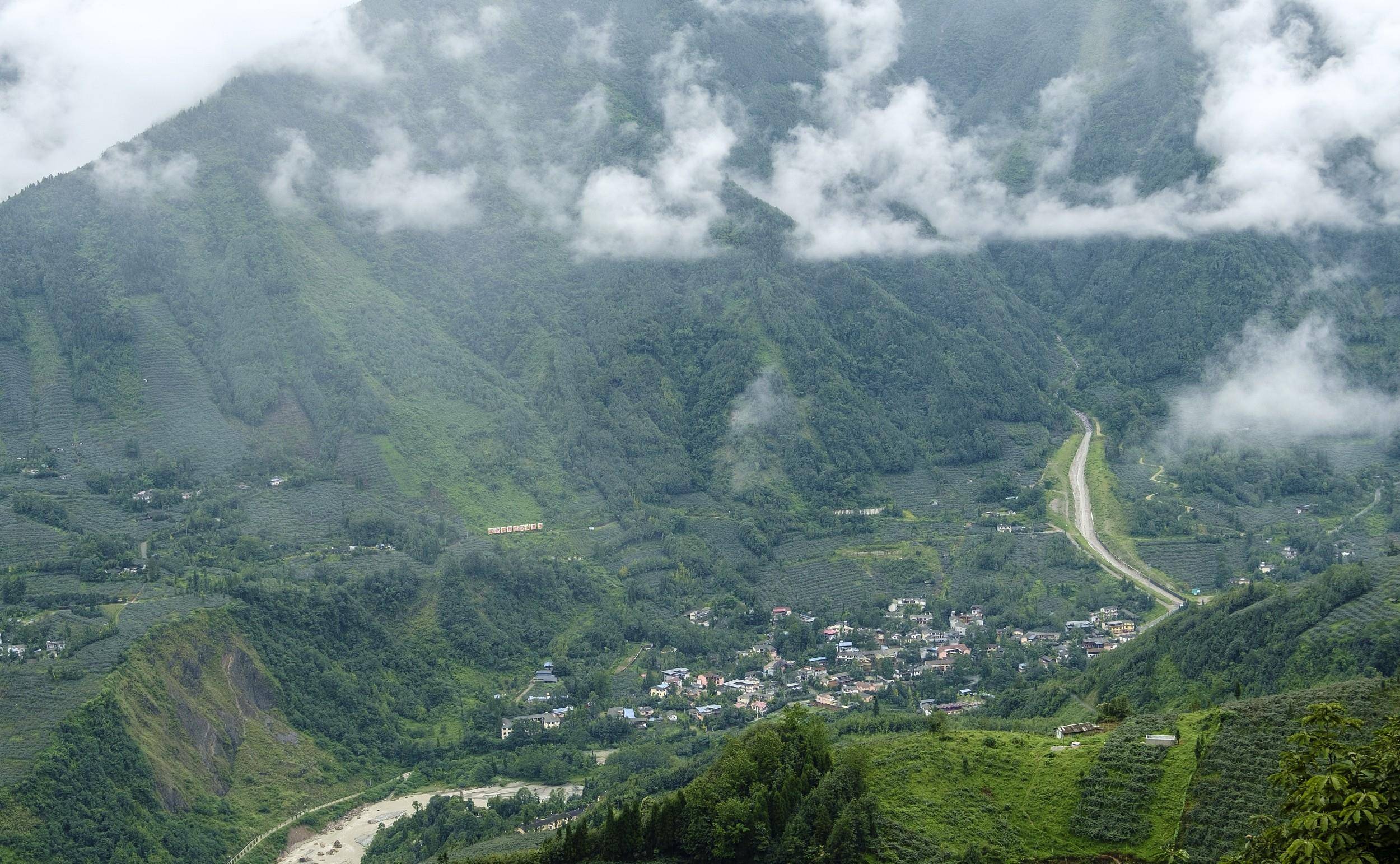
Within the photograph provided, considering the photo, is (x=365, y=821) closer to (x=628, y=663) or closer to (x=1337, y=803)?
(x=628, y=663)

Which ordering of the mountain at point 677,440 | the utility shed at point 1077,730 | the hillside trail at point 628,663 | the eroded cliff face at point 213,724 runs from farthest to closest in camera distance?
the hillside trail at point 628,663, the eroded cliff face at point 213,724, the mountain at point 677,440, the utility shed at point 1077,730

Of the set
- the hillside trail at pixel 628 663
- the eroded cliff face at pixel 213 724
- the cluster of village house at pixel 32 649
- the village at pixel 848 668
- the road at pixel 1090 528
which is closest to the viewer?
the eroded cliff face at pixel 213 724

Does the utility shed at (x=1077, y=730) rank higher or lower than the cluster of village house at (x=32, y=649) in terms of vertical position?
lower

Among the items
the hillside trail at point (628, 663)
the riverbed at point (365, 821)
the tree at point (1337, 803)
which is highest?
the tree at point (1337, 803)

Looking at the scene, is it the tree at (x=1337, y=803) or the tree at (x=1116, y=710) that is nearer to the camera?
the tree at (x=1337, y=803)

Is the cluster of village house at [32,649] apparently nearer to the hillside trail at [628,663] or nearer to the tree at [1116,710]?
the hillside trail at [628,663]

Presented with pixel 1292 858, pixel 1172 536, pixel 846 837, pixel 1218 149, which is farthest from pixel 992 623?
pixel 1292 858

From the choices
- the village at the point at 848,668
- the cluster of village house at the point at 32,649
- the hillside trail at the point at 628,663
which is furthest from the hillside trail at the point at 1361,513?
the cluster of village house at the point at 32,649
